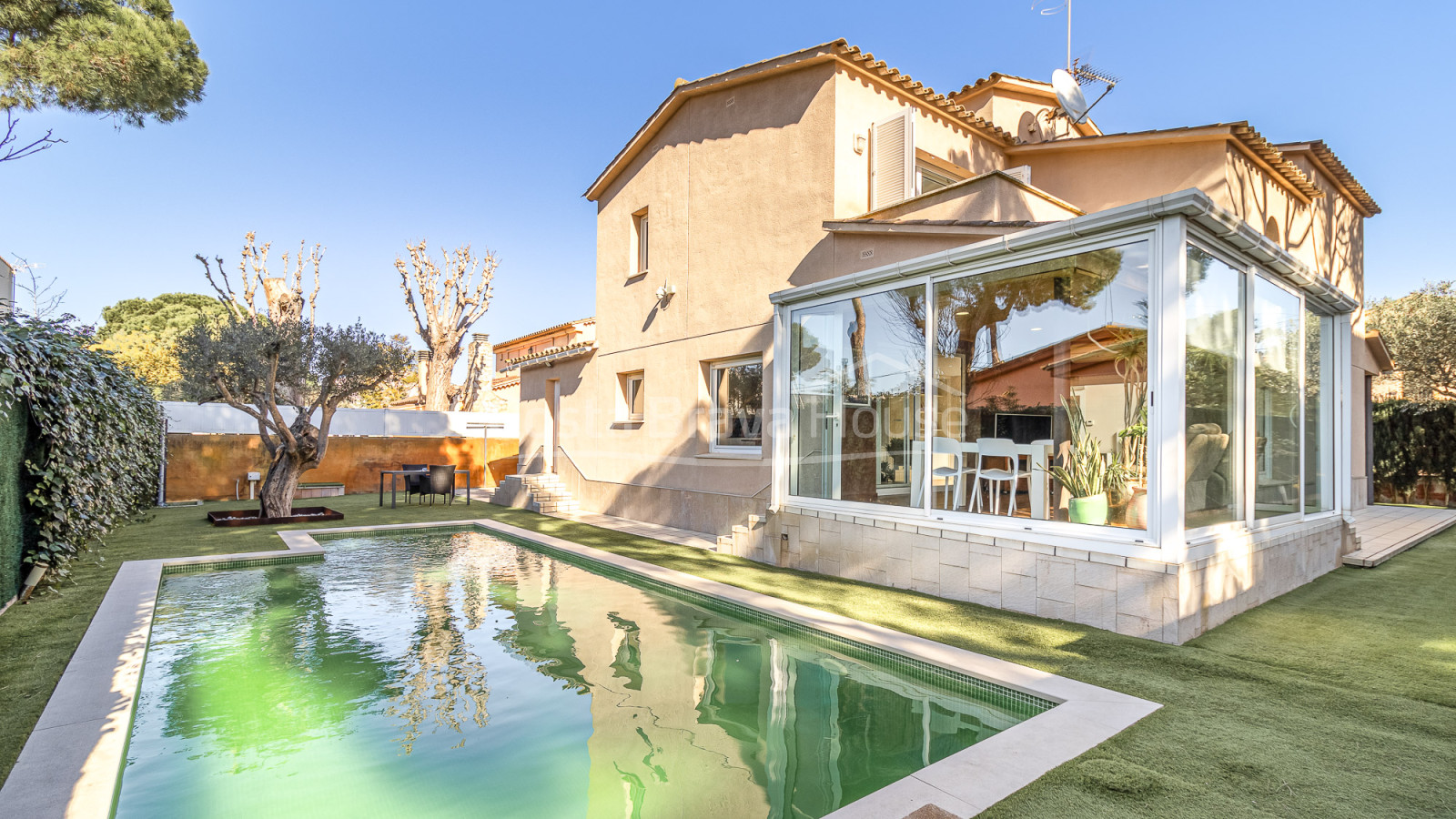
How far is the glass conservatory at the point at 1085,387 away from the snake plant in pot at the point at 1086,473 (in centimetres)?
2

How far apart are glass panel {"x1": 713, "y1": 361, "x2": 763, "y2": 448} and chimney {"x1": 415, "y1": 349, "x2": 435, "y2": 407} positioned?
16.2 m

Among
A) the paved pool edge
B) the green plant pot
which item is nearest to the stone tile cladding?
the green plant pot

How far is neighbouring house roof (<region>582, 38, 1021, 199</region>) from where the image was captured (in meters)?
10.3

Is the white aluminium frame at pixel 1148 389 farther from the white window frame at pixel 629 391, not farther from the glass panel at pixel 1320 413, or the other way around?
the white window frame at pixel 629 391

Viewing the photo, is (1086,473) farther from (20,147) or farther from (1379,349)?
(1379,349)

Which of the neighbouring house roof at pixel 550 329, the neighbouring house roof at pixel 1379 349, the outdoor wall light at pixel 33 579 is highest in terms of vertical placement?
the neighbouring house roof at pixel 550 329

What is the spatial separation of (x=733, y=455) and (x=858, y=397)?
354 centimetres

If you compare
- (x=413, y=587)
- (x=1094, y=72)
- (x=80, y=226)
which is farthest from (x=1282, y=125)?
(x=80, y=226)

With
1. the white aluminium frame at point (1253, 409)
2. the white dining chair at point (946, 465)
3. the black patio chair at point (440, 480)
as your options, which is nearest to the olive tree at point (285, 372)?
the black patio chair at point (440, 480)

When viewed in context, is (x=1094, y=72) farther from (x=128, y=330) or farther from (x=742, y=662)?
(x=128, y=330)

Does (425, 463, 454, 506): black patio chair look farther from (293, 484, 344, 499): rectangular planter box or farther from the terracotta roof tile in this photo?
the terracotta roof tile

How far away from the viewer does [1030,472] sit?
668 centimetres

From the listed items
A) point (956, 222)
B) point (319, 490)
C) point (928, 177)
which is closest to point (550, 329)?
point (319, 490)

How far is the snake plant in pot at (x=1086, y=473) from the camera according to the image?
5980 mm
